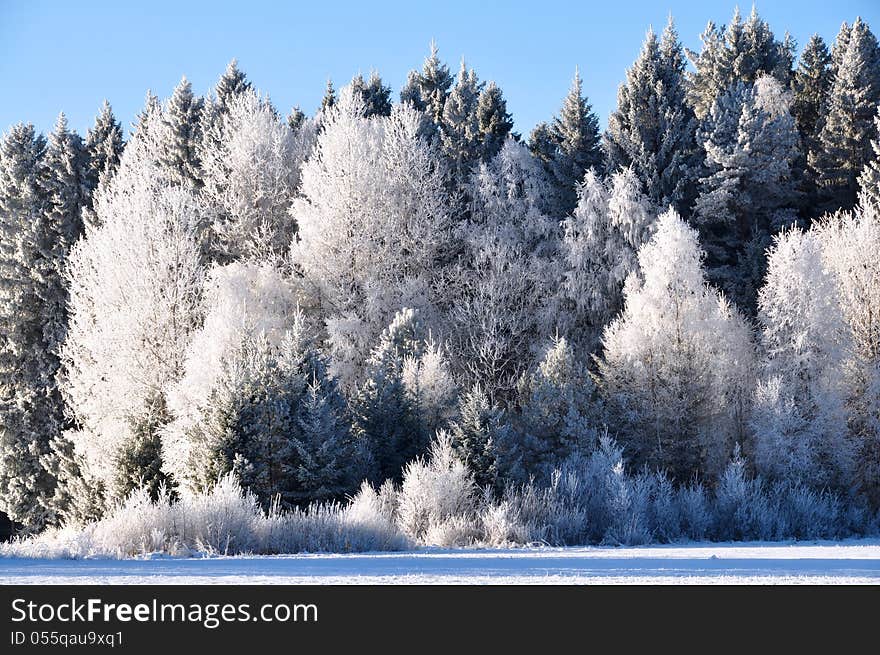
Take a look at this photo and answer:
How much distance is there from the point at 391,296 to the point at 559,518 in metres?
18.3

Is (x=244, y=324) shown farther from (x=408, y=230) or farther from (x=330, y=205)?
(x=408, y=230)

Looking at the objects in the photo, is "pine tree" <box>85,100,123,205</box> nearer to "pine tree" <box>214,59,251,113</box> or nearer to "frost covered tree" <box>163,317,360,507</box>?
"pine tree" <box>214,59,251,113</box>

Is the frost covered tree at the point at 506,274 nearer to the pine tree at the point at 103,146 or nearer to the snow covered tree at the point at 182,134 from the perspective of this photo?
the snow covered tree at the point at 182,134

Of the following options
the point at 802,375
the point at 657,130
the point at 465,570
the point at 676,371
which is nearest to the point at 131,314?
the point at 676,371

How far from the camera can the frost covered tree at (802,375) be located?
82.4 feet

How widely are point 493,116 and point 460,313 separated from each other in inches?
469

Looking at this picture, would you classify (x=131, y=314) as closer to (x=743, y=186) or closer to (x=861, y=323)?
(x=743, y=186)

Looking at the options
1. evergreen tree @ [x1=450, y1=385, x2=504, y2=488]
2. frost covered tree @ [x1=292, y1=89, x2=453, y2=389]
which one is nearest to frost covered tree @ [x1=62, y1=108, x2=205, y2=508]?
frost covered tree @ [x1=292, y1=89, x2=453, y2=389]

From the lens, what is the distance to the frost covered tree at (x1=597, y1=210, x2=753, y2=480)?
1081 inches

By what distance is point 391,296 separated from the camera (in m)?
34.1

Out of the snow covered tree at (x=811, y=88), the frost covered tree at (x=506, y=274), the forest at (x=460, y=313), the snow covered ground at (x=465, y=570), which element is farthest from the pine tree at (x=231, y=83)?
the snow covered ground at (x=465, y=570)

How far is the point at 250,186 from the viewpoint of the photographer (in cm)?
3825

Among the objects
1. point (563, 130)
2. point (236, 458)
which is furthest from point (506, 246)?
point (236, 458)

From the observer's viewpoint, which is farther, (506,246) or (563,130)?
(563,130)
